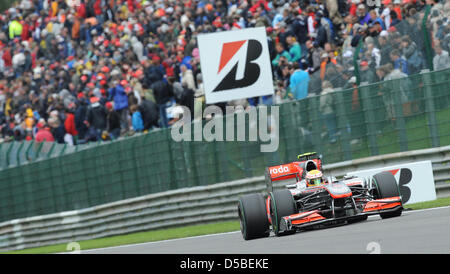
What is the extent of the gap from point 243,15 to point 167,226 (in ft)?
20.7

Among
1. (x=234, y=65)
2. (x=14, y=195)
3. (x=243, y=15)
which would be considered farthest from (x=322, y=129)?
(x=14, y=195)

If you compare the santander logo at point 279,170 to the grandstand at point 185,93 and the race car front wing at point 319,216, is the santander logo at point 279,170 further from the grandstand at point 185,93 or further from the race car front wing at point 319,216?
the grandstand at point 185,93

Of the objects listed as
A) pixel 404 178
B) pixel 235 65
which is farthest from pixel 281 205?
pixel 235 65

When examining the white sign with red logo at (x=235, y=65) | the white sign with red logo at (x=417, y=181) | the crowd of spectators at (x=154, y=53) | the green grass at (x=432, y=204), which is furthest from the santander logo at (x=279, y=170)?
the white sign with red logo at (x=235, y=65)

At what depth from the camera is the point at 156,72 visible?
2417 cm

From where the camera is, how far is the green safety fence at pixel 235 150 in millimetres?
15594

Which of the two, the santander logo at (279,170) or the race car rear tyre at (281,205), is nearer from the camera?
the race car rear tyre at (281,205)

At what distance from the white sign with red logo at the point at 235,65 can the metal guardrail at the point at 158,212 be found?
6.73 ft

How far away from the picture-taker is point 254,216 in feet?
40.9

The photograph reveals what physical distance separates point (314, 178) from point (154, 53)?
14.0 meters

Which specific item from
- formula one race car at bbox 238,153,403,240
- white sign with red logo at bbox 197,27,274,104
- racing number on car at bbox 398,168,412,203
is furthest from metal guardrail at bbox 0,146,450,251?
formula one race car at bbox 238,153,403,240

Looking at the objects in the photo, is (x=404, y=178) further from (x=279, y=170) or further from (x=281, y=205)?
(x=281, y=205)
